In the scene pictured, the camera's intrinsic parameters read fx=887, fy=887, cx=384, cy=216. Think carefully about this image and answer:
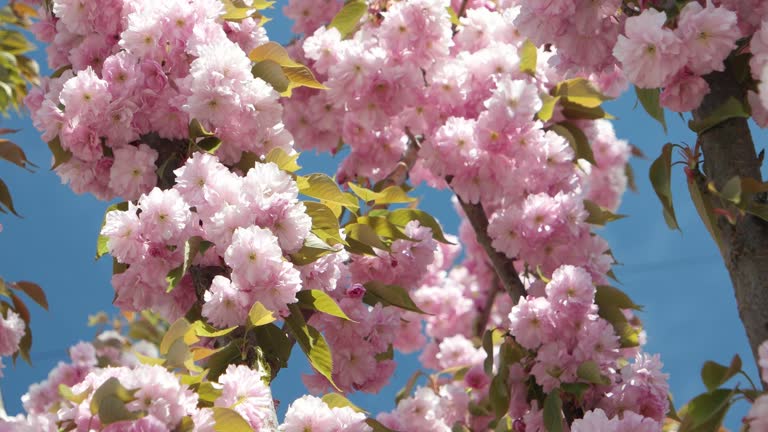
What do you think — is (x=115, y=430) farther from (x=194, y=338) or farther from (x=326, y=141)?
(x=326, y=141)

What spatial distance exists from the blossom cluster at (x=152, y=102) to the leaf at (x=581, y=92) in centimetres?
88

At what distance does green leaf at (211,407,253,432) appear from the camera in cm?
127

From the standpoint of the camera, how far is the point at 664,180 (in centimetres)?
149

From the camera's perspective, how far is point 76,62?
1876mm

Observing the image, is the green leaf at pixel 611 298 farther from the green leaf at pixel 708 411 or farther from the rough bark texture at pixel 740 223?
the green leaf at pixel 708 411

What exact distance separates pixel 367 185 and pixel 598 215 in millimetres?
707

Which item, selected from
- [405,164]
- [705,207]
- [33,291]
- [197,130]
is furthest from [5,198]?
[705,207]

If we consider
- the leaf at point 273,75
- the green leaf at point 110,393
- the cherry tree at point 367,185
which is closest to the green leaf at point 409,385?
the cherry tree at point 367,185

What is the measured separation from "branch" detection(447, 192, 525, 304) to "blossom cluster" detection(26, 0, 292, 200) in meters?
0.72

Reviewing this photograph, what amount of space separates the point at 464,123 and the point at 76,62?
913 millimetres

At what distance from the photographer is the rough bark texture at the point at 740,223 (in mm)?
1375

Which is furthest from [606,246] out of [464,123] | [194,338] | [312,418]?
[194,338]

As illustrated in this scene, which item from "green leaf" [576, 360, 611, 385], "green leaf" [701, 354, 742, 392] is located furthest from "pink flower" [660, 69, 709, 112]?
"green leaf" [576, 360, 611, 385]

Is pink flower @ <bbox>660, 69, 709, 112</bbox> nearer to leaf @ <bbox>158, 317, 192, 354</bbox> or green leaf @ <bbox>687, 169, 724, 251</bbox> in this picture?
green leaf @ <bbox>687, 169, 724, 251</bbox>
